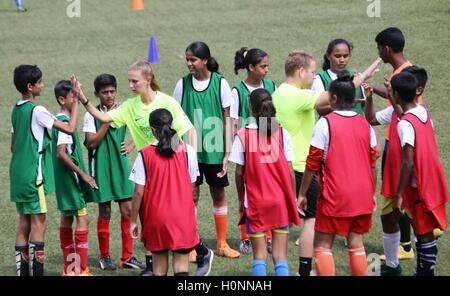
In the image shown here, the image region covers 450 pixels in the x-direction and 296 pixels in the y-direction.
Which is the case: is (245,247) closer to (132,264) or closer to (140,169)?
(132,264)

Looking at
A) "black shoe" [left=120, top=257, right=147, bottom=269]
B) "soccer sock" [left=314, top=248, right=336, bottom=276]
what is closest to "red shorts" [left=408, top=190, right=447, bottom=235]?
"soccer sock" [left=314, top=248, right=336, bottom=276]

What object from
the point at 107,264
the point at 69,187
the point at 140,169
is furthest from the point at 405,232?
the point at 69,187

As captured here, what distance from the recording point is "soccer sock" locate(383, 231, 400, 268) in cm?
813

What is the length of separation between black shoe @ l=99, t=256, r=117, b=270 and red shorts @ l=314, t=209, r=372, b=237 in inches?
92.6

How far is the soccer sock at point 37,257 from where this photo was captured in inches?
318

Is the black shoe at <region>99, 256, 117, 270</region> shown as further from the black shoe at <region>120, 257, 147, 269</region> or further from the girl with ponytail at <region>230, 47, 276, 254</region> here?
the girl with ponytail at <region>230, 47, 276, 254</region>

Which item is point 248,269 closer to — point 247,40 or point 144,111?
point 144,111

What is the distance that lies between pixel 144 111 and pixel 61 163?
931 mm

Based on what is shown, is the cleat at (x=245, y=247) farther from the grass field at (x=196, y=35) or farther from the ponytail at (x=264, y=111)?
the grass field at (x=196, y=35)

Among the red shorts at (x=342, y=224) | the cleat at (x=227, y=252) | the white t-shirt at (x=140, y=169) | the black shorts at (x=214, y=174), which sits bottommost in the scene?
the cleat at (x=227, y=252)

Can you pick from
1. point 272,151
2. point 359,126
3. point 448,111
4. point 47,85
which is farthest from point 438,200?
point 47,85

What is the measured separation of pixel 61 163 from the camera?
327 inches

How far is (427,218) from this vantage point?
7.48m

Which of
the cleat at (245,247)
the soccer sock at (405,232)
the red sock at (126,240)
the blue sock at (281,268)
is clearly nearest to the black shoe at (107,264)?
the red sock at (126,240)
